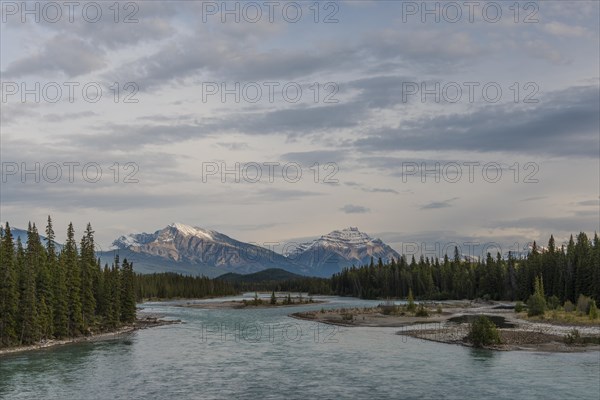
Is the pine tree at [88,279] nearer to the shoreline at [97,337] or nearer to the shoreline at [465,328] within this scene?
the shoreline at [97,337]

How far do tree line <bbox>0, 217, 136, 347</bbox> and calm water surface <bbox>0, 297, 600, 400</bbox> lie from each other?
6593 mm

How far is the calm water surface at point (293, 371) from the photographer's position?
51344 mm

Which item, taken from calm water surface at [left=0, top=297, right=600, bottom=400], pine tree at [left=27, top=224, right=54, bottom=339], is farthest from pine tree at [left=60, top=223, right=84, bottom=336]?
calm water surface at [left=0, top=297, right=600, bottom=400]

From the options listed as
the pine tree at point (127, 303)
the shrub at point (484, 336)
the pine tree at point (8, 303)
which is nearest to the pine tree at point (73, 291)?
the pine tree at point (8, 303)

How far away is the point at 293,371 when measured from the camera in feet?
200

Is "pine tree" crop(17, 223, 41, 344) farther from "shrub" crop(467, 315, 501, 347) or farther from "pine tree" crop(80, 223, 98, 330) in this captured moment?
"shrub" crop(467, 315, 501, 347)

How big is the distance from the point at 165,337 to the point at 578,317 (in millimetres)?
72310

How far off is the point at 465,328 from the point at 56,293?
63.3 meters

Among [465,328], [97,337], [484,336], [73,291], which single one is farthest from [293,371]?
[73,291]

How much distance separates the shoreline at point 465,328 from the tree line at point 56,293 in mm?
39132

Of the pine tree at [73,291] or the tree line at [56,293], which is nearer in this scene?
the tree line at [56,293]

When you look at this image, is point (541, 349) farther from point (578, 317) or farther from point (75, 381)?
point (75, 381)

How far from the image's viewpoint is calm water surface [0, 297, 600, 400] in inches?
2021

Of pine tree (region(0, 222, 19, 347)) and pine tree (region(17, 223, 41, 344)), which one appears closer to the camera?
pine tree (region(0, 222, 19, 347))
